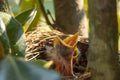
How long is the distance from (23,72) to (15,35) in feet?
1.17

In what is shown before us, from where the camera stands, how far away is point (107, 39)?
1.65 feet

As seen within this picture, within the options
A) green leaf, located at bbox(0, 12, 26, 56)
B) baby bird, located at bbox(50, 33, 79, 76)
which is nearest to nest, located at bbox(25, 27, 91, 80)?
baby bird, located at bbox(50, 33, 79, 76)

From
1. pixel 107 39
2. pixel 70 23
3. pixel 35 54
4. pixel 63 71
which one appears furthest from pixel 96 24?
pixel 70 23

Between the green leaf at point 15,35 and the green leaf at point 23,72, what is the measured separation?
316 mm

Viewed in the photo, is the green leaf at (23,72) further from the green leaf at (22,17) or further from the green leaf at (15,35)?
the green leaf at (22,17)

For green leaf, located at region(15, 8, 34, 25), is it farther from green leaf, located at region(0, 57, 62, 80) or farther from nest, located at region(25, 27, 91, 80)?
green leaf, located at region(0, 57, 62, 80)

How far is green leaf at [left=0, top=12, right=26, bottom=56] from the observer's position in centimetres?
59

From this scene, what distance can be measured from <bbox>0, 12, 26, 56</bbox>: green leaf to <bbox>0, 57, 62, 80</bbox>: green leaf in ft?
1.04

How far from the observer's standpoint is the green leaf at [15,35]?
0.59 m

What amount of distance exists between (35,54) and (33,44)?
1.9 inches

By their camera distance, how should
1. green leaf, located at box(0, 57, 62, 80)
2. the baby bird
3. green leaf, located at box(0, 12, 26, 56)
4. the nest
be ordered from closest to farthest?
green leaf, located at box(0, 57, 62, 80) → green leaf, located at box(0, 12, 26, 56) → the baby bird → the nest

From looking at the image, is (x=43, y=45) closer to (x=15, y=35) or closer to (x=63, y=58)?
(x=63, y=58)

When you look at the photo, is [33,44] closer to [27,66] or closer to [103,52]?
[103,52]

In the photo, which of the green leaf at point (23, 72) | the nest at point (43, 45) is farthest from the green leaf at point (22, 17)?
the green leaf at point (23, 72)
